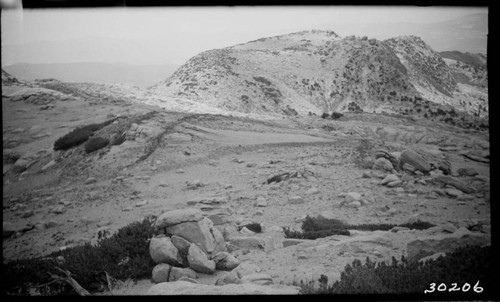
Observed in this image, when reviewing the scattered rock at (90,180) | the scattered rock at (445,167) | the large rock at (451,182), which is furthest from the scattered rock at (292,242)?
the scattered rock at (90,180)

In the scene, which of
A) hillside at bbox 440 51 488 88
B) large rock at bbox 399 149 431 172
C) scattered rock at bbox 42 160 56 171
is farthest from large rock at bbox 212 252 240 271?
hillside at bbox 440 51 488 88

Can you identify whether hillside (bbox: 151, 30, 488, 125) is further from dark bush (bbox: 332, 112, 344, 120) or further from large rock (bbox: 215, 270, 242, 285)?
large rock (bbox: 215, 270, 242, 285)

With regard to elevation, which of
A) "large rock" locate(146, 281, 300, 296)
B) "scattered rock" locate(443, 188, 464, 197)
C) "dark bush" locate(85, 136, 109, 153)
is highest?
"dark bush" locate(85, 136, 109, 153)

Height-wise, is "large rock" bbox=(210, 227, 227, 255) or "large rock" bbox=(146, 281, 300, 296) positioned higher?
"large rock" bbox=(210, 227, 227, 255)

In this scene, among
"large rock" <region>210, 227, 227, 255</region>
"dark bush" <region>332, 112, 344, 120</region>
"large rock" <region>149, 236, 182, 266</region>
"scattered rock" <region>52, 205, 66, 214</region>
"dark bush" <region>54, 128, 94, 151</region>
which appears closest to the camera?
"large rock" <region>149, 236, 182, 266</region>

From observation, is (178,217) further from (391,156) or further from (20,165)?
(391,156)

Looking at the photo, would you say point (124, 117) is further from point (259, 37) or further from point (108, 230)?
point (259, 37)

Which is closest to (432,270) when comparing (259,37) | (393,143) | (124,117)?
(393,143)
